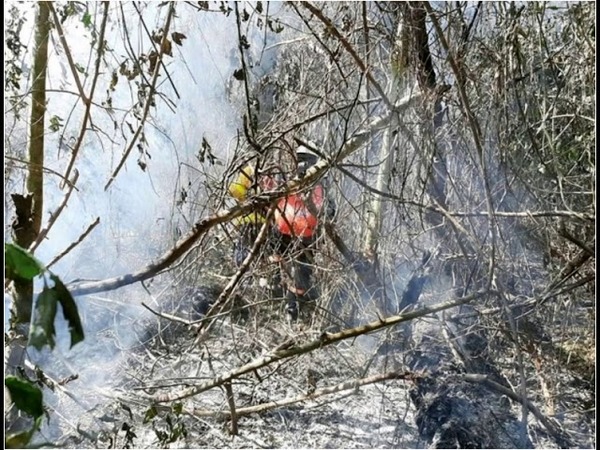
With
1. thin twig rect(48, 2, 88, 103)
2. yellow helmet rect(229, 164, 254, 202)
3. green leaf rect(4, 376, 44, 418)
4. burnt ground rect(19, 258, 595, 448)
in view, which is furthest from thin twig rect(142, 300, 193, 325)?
green leaf rect(4, 376, 44, 418)

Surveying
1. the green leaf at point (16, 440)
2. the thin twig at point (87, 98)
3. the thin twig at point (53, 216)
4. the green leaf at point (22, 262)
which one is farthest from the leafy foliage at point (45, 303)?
the thin twig at point (87, 98)

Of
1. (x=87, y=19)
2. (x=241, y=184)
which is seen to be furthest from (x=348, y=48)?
(x=87, y=19)

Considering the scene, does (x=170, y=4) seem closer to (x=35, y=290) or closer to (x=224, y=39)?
(x=224, y=39)

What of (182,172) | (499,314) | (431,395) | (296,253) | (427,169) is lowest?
(431,395)

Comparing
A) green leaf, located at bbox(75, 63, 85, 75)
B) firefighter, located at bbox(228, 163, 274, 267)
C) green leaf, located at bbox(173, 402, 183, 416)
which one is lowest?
green leaf, located at bbox(173, 402, 183, 416)

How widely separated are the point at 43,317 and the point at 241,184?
0.83 m

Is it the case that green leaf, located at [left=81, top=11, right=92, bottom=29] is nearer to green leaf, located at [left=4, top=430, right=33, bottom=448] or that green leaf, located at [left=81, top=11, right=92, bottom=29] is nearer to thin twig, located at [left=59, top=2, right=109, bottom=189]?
thin twig, located at [left=59, top=2, right=109, bottom=189]

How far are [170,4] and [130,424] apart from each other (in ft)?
2.48

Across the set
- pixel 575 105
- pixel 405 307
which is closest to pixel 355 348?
pixel 405 307

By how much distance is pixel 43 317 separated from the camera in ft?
1.35

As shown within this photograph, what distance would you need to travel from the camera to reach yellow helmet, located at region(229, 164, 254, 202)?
1206 mm

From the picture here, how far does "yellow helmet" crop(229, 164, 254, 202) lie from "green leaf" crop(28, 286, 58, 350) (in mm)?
786

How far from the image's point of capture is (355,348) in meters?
1.25

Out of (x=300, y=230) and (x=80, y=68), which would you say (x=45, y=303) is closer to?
(x=80, y=68)
